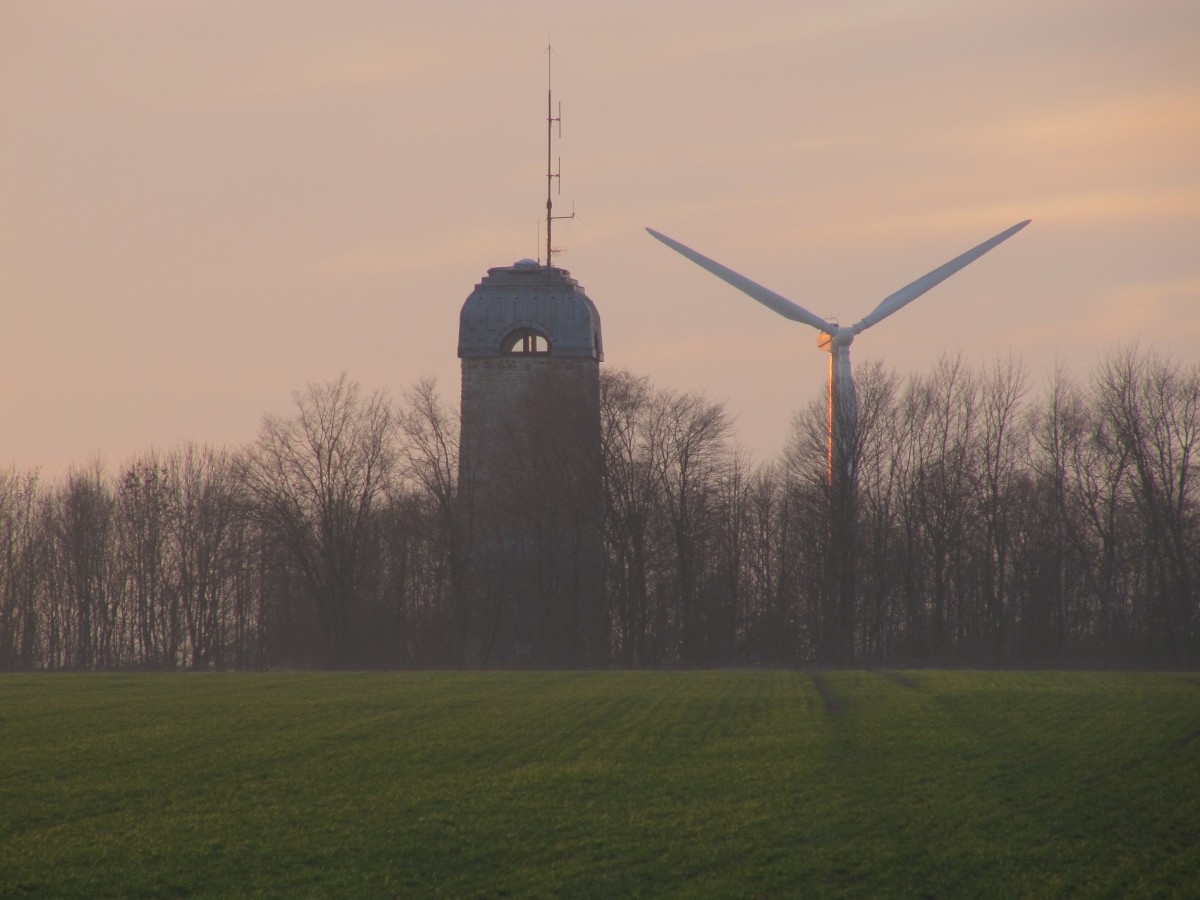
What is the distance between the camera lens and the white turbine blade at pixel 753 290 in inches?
2549

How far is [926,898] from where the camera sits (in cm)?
1752

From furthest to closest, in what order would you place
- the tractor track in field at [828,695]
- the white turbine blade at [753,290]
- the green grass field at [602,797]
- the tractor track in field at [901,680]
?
the white turbine blade at [753,290], the tractor track in field at [901,680], the tractor track in field at [828,695], the green grass field at [602,797]

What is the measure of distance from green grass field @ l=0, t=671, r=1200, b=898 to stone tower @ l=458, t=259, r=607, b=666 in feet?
97.5

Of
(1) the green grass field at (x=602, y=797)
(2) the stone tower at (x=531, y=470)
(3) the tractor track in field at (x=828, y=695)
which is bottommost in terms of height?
(1) the green grass field at (x=602, y=797)

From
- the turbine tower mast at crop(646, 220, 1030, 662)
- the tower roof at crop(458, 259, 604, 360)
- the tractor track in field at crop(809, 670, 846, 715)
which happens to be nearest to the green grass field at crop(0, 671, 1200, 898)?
the tractor track in field at crop(809, 670, 846, 715)

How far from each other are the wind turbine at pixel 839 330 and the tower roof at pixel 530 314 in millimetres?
11362

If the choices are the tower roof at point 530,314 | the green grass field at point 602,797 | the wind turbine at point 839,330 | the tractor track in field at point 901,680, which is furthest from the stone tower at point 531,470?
the green grass field at point 602,797

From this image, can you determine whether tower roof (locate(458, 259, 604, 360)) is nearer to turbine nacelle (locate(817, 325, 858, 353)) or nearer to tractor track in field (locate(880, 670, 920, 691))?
turbine nacelle (locate(817, 325, 858, 353))

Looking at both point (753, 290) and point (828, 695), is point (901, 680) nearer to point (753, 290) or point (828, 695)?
point (828, 695)

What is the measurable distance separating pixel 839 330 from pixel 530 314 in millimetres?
16846

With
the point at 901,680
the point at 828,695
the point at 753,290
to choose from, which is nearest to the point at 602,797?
the point at 828,695

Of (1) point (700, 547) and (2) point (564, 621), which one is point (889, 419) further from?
(2) point (564, 621)

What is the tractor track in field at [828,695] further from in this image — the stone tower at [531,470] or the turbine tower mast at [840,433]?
the stone tower at [531,470]

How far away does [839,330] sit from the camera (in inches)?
2589
